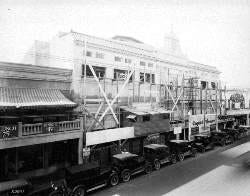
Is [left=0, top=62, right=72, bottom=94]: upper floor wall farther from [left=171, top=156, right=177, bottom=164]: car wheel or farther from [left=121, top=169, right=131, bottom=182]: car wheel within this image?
[left=171, top=156, right=177, bottom=164]: car wheel

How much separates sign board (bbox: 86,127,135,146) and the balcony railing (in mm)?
Result: 1172

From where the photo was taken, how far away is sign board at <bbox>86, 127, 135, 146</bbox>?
685 inches

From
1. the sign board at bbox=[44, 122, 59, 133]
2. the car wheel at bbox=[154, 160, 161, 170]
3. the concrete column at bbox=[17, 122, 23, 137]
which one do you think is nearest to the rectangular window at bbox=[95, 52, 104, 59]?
the sign board at bbox=[44, 122, 59, 133]

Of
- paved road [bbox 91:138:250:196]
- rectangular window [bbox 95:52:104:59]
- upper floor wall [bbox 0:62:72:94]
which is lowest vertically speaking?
paved road [bbox 91:138:250:196]

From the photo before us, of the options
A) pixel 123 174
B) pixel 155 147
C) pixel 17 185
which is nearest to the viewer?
pixel 17 185

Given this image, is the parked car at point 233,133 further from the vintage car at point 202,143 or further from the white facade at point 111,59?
the white facade at point 111,59

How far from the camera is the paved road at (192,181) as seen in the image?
14.5m

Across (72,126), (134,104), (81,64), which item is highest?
(81,64)

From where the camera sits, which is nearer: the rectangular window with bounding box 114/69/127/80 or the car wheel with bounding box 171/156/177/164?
the car wheel with bounding box 171/156/177/164

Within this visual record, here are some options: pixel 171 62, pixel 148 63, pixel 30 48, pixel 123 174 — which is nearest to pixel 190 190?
pixel 123 174

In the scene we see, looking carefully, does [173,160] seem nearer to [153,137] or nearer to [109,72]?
[153,137]

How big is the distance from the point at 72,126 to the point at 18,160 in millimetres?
4344

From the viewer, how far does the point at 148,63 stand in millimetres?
28438

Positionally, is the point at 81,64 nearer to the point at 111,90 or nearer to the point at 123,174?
the point at 111,90
